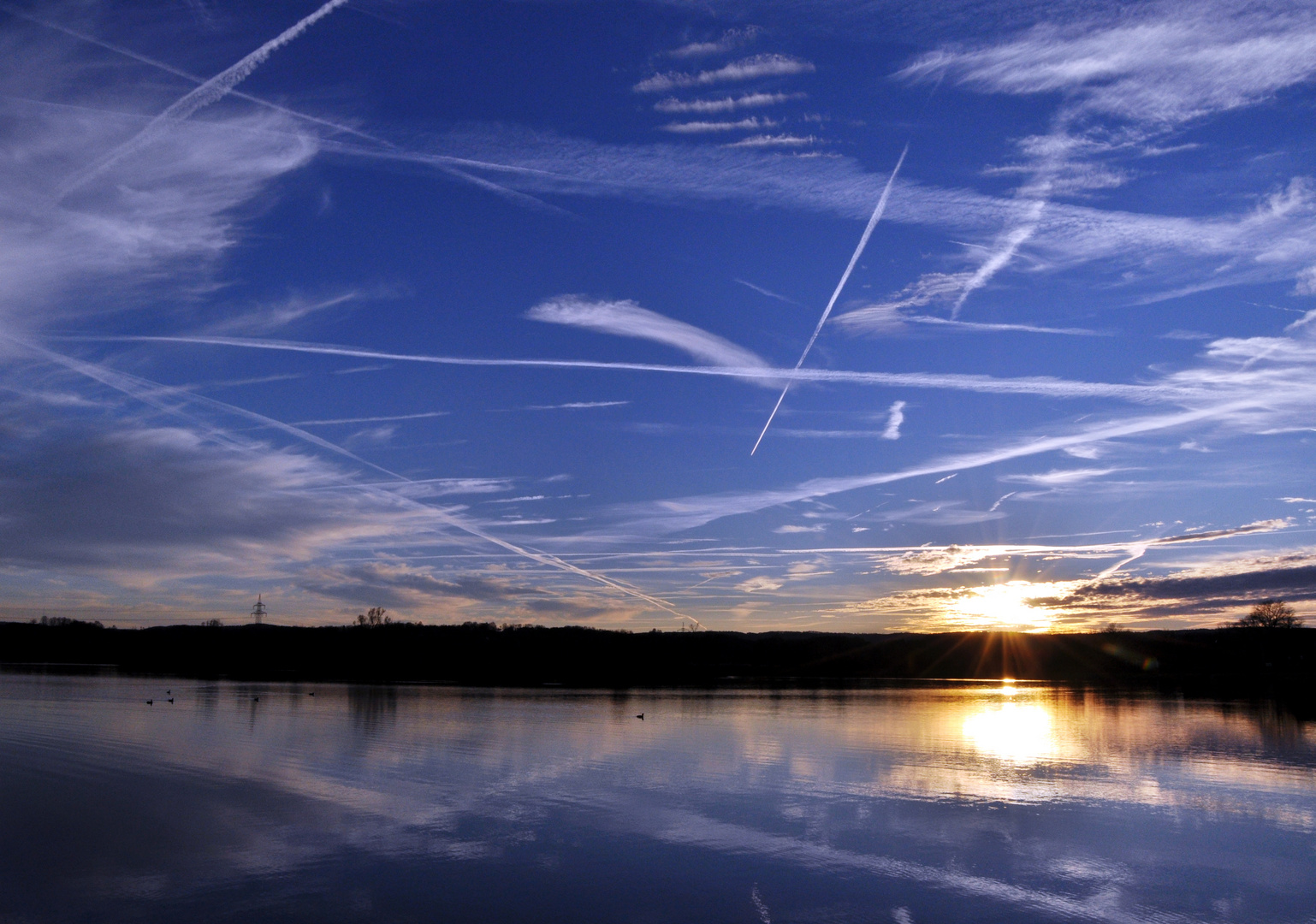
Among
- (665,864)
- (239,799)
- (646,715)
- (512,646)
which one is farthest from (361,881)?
(512,646)

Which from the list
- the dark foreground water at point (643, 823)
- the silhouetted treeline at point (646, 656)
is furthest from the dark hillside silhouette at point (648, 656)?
the dark foreground water at point (643, 823)

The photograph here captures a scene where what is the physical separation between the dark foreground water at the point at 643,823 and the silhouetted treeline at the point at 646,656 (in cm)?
5422

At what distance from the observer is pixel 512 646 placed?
392 feet

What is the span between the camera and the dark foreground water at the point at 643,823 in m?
13.3

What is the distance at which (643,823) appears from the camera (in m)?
18.4

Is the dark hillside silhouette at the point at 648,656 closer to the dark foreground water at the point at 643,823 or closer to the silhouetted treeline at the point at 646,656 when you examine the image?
the silhouetted treeline at the point at 646,656

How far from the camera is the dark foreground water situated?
13.3 m

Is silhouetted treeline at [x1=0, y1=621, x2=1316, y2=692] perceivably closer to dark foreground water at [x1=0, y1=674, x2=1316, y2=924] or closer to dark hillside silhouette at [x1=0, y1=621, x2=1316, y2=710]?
dark hillside silhouette at [x1=0, y1=621, x2=1316, y2=710]

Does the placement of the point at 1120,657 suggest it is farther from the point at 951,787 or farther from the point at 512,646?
the point at 951,787

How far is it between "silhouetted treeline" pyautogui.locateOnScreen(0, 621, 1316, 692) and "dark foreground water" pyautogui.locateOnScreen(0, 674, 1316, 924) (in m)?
54.2

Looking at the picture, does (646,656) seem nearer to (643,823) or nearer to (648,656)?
(648,656)

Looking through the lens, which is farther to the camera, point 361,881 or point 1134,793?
point 1134,793

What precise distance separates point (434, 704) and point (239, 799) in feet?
91.7

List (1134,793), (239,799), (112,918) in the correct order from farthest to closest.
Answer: (1134,793) < (239,799) < (112,918)
